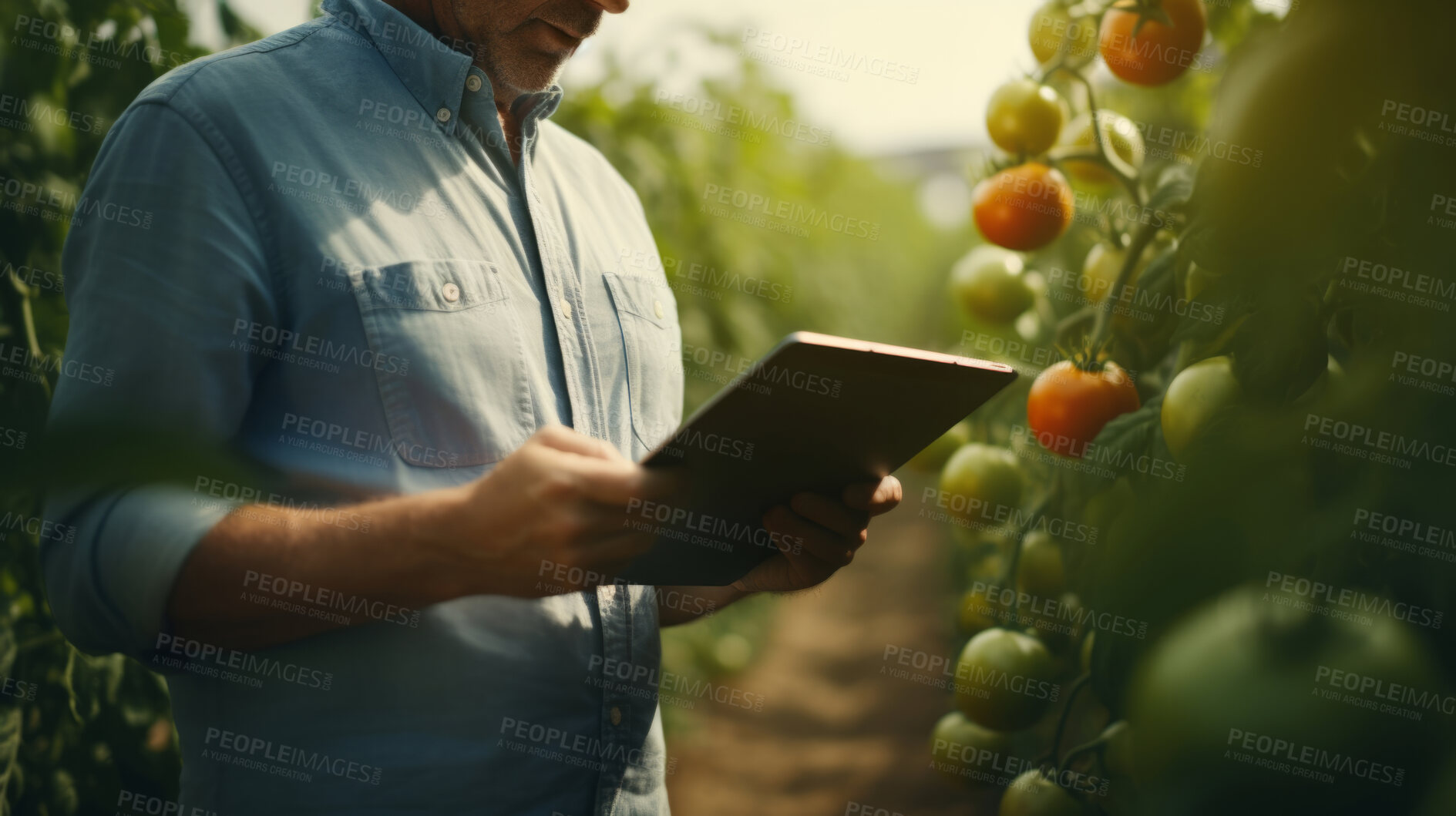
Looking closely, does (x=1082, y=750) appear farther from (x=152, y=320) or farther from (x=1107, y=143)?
(x=152, y=320)

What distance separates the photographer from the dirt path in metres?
4.65

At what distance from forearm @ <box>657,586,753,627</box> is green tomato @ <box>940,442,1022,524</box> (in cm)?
37

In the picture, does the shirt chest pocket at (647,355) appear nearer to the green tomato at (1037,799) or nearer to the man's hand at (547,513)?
the man's hand at (547,513)

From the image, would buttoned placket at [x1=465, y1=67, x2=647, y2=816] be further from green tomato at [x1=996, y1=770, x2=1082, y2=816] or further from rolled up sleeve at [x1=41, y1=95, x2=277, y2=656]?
green tomato at [x1=996, y1=770, x2=1082, y2=816]

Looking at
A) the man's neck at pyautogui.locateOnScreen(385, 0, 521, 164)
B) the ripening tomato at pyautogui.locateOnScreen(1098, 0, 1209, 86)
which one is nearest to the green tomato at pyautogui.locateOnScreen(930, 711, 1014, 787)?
the ripening tomato at pyautogui.locateOnScreen(1098, 0, 1209, 86)

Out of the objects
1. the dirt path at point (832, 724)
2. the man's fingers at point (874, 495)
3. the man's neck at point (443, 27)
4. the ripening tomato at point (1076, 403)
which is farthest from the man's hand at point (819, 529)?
the dirt path at point (832, 724)

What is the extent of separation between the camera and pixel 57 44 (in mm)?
1636

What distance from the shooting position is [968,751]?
4.49 ft

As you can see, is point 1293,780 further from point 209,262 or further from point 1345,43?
point 209,262

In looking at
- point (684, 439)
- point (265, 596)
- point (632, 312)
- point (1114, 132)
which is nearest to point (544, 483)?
point (684, 439)

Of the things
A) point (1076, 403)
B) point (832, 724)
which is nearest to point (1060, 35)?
point (1076, 403)

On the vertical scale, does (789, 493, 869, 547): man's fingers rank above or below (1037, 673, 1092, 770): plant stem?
above

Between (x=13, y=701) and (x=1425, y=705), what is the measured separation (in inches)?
82.2

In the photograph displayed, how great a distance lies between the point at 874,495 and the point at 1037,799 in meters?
0.40
